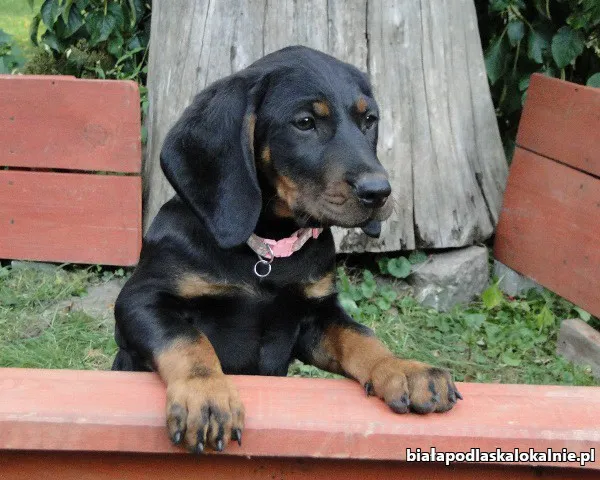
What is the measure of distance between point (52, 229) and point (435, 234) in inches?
74.3

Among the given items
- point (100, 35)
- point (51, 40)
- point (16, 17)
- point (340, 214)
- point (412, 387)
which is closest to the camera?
point (412, 387)

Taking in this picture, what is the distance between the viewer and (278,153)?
2426 millimetres

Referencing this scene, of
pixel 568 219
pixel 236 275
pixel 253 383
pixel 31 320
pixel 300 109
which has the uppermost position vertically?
pixel 300 109

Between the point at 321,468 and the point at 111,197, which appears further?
the point at 111,197

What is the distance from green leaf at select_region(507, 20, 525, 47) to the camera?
14.7ft

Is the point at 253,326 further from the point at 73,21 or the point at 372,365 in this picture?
the point at 73,21

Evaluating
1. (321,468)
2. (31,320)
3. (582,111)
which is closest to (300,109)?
(321,468)

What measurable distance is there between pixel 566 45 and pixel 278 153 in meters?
2.48

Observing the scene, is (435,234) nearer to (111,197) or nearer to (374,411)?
(111,197)

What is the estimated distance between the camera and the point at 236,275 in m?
2.40

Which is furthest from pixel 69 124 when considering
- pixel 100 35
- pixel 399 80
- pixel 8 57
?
pixel 399 80

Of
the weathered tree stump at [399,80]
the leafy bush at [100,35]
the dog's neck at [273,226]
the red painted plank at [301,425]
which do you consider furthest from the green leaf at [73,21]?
the red painted plank at [301,425]

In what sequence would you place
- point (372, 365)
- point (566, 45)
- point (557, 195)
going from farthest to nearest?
point (566, 45) → point (557, 195) → point (372, 365)

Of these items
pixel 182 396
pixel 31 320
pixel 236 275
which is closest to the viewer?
pixel 182 396
